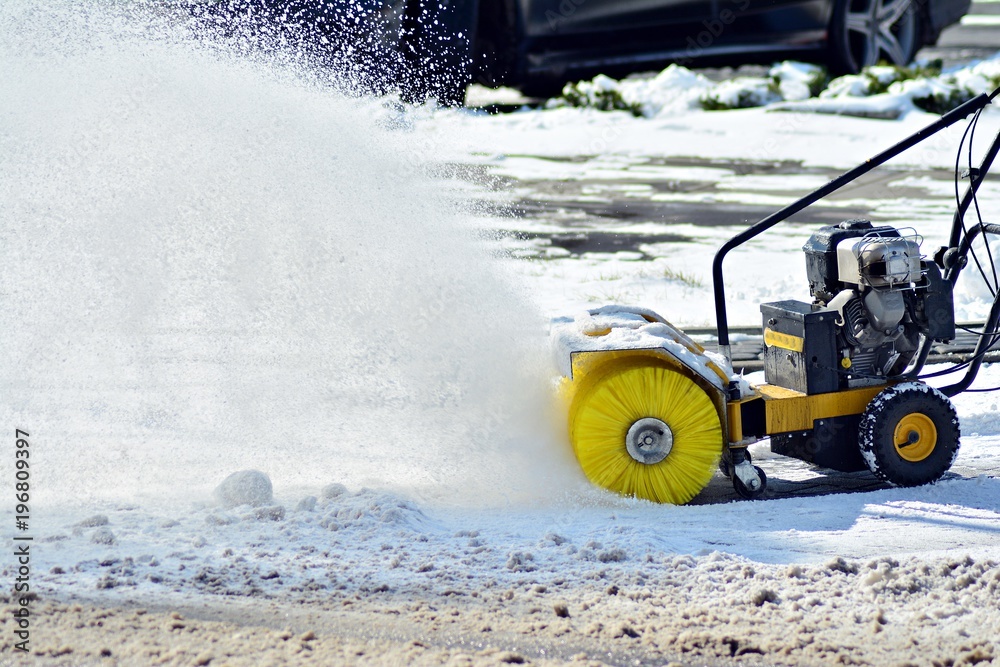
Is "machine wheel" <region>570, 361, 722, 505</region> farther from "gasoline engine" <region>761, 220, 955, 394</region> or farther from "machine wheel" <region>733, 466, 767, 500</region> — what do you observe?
"gasoline engine" <region>761, 220, 955, 394</region>

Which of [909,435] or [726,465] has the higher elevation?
[909,435]

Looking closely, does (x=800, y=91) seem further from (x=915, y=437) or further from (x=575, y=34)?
(x=915, y=437)

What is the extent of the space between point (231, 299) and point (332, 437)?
1.15 meters

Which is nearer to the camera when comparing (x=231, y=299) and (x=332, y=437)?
(x=332, y=437)

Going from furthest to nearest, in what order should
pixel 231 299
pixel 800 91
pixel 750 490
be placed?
pixel 800 91, pixel 231 299, pixel 750 490

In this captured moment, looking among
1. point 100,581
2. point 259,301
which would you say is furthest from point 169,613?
point 259,301

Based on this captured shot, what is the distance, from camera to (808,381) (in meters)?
4.48

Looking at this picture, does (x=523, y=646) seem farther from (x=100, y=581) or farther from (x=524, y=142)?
(x=524, y=142)

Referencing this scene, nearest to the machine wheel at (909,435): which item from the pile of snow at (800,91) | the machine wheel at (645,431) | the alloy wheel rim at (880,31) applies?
the machine wheel at (645,431)

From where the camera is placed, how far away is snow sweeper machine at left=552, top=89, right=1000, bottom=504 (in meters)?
4.34

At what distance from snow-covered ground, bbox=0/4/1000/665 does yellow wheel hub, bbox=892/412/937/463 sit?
15cm

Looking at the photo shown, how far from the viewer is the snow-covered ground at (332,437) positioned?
3389 mm

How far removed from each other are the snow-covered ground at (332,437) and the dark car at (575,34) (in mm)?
3170

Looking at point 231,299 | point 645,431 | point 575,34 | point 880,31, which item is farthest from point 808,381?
point 880,31
